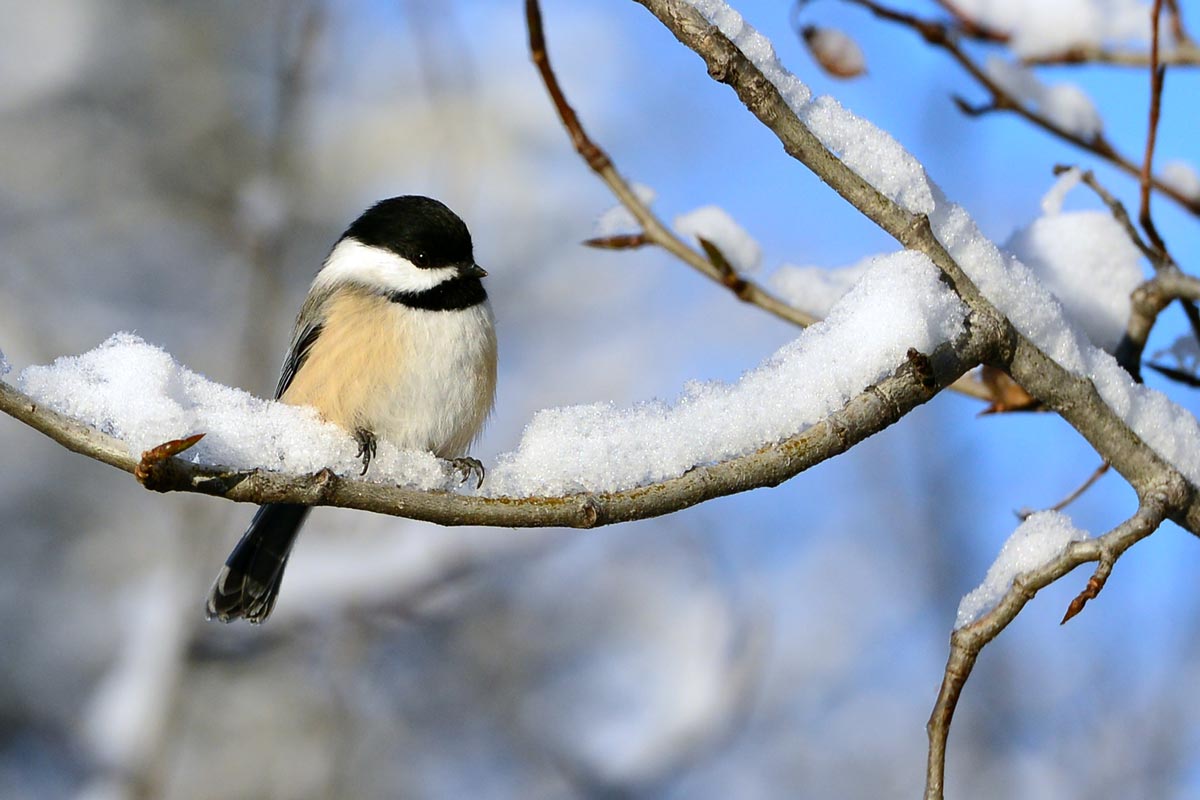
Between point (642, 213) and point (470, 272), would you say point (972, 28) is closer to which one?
point (642, 213)

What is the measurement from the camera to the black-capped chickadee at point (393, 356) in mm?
2715

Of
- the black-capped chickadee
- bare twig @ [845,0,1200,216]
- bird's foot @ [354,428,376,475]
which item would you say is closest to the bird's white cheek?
the black-capped chickadee

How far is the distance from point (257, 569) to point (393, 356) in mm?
661

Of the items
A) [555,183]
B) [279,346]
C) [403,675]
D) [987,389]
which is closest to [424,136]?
[555,183]

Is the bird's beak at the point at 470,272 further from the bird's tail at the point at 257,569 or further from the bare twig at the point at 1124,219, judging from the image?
the bare twig at the point at 1124,219

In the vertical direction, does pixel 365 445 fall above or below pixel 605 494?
above

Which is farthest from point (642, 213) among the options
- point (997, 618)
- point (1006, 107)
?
point (997, 618)

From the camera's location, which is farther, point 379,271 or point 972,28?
point 379,271

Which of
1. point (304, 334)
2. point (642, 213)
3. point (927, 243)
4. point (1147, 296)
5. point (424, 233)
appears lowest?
point (927, 243)

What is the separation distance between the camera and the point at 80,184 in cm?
715

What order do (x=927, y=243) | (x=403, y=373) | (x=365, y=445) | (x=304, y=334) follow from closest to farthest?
(x=927, y=243) → (x=365, y=445) → (x=403, y=373) → (x=304, y=334)

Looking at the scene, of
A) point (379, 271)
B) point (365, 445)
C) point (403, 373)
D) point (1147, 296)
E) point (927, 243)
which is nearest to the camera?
point (927, 243)

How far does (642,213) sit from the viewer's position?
2.12m

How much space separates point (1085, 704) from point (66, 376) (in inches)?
192
